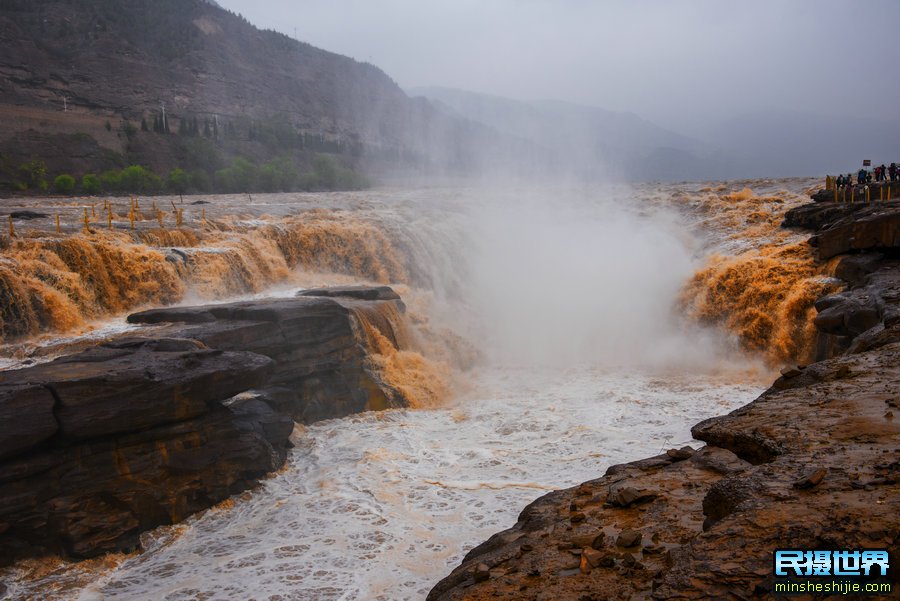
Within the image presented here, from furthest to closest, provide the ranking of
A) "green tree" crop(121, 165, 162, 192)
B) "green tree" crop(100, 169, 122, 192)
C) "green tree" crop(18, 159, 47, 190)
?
"green tree" crop(121, 165, 162, 192), "green tree" crop(100, 169, 122, 192), "green tree" crop(18, 159, 47, 190)

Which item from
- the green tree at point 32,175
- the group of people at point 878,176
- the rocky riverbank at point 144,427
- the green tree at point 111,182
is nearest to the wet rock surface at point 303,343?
the rocky riverbank at point 144,427

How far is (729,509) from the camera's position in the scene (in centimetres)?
477

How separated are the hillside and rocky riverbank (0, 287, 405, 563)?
35451 millimetres

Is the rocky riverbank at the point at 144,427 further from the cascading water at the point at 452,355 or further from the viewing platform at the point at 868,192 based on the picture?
the viewing platform at the point at 868,192

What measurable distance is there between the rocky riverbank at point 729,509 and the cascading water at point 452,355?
7.69ft

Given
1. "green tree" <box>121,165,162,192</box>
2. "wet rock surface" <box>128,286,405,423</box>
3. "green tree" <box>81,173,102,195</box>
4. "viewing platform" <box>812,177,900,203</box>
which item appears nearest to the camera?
"wet rock surface" <box>128,286,405,423</box>

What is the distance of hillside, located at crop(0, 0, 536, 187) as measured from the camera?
5462cm

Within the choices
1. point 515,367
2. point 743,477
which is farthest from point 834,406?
point 515,367

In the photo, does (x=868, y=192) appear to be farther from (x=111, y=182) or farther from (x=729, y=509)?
(x=111, y=182)

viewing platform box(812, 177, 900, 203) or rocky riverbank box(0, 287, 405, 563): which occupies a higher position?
viewing platform box(812, 177, 900, 203)

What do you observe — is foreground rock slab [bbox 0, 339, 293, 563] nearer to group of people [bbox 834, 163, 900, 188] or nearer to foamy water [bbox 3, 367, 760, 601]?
foamy water [bbox 3, 367, 760, 601]

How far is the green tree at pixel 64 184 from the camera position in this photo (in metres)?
38.9

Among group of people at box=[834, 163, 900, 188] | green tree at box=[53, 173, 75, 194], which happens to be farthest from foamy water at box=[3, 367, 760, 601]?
green tree at box=[53, 173, 75, 194]

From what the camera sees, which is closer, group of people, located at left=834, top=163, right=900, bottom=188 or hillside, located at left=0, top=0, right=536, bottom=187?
group of people, located at left=834, top=163, right=900, bottom=188
